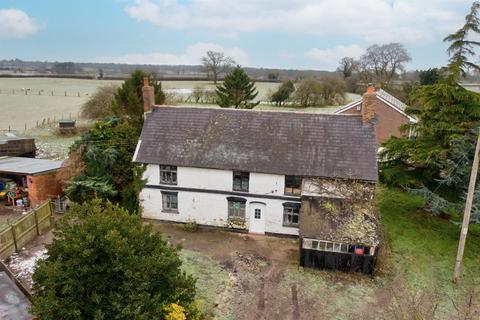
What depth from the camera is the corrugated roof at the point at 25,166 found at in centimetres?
2287

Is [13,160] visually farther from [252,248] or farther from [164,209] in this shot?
[252,248]

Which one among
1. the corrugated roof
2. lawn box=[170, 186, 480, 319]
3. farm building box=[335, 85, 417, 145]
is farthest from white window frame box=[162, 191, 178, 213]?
farm building box=[335, 85, 417, 145]

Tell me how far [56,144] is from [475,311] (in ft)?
130

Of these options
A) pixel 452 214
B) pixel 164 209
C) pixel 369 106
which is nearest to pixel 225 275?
pixel 164 209

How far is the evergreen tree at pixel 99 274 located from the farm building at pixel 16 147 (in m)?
21.1

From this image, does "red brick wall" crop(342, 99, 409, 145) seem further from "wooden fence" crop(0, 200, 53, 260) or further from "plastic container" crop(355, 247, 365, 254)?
"wooden fence" crop(0, 200, 53, 260)

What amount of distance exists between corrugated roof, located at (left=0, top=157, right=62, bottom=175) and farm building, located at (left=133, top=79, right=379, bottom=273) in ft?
23.4

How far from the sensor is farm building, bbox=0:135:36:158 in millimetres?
27781

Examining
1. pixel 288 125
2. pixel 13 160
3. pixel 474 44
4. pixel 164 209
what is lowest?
pixel 164 209

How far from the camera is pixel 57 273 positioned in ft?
32.7

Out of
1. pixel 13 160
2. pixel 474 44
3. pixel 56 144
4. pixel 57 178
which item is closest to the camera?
pixel 474 44

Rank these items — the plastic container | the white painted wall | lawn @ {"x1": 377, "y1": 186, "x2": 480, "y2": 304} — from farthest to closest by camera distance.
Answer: the white painted wall → lawn @ {"x1": 377, "y1": 186, "x2": 480, "y2": 304} → the plastic container

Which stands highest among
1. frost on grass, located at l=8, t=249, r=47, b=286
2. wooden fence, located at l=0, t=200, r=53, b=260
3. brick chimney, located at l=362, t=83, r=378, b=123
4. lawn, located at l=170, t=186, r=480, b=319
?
brick chimney, located at l=362, t=83, r=378, b=123

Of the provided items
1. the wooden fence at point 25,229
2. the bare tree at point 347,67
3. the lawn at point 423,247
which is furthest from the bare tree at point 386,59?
the wooden fence at point 25,229
